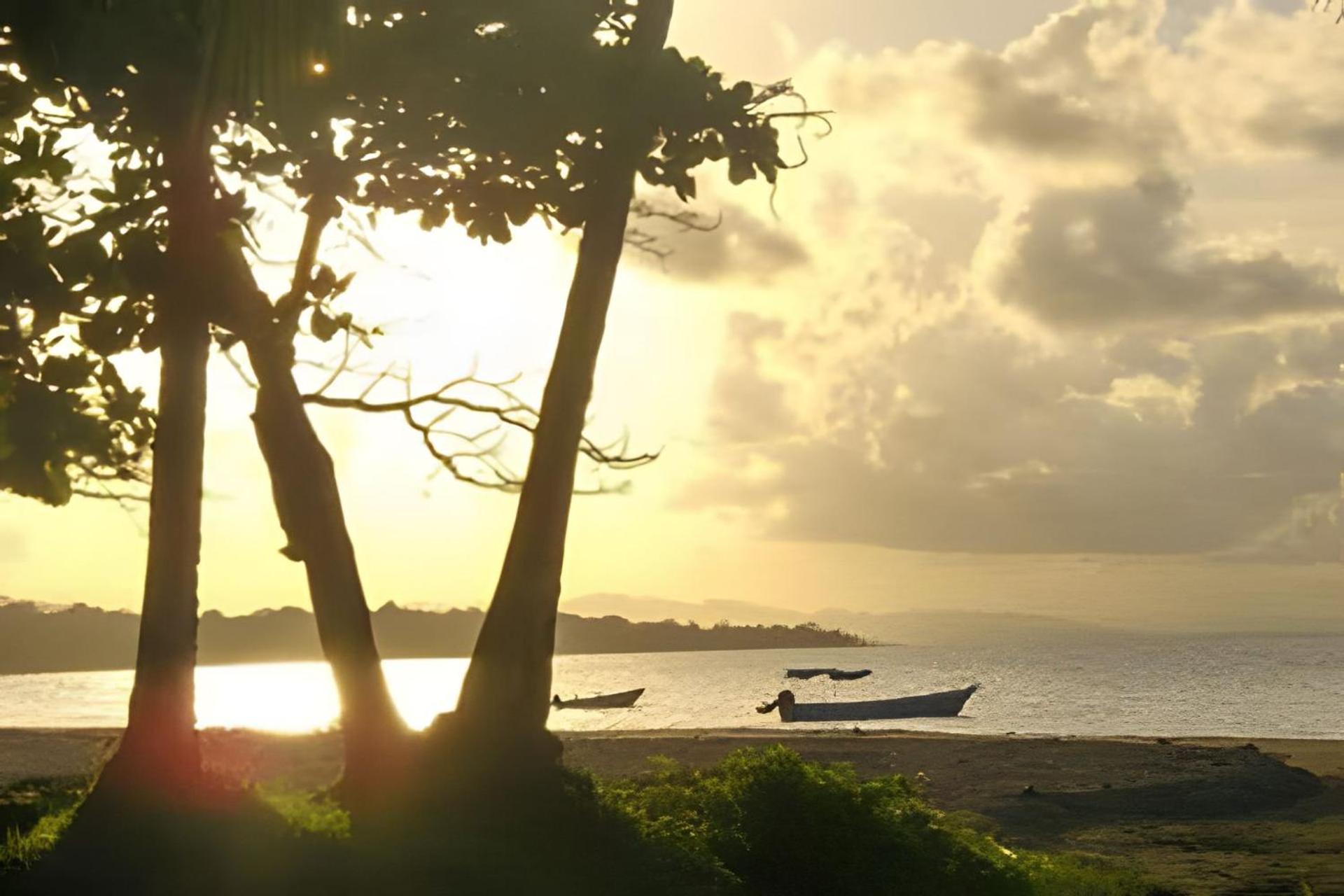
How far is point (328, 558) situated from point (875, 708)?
67.0 meters

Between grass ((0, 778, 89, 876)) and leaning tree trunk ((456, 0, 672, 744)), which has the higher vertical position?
leaning tree trunk ((456, 0, 672, 744))

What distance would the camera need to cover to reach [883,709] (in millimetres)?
79562

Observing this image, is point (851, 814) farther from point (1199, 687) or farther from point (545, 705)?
point (1199, 687)

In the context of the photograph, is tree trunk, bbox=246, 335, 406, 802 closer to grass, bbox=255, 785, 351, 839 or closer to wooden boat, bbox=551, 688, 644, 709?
grass, bbox=255, 785, 351, 839

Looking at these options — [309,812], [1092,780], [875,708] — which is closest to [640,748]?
[1092,780]

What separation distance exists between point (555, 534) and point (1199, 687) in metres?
121

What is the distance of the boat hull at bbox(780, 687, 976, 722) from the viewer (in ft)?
253

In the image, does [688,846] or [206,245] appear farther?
[206,245]

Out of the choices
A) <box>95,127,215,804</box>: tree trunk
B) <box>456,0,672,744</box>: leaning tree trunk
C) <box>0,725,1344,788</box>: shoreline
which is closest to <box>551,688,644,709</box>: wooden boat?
<box>0,725,1344,788</box>: shoreline

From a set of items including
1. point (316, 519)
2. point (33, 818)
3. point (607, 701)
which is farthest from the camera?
point (607, 701)

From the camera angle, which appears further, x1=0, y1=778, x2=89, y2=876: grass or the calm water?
the calm water

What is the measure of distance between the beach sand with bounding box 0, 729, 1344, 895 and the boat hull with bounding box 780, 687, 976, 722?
38138 millimetres

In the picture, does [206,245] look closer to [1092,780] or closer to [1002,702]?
[1092,780]

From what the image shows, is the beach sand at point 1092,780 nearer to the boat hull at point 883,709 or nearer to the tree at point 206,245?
the tree at point 206,245
